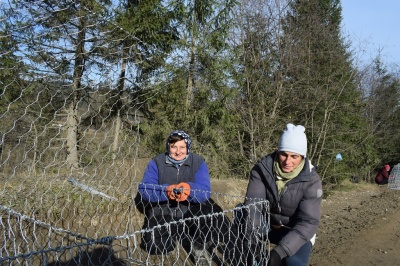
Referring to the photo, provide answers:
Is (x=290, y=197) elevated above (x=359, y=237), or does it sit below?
above

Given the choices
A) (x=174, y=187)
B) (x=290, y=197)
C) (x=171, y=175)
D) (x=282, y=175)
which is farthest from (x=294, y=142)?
(x=171, y=175)

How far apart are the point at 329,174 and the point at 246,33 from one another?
194 inches

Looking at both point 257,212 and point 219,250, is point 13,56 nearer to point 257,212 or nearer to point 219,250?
point 257,212

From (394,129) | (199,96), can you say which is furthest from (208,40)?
(394,129)

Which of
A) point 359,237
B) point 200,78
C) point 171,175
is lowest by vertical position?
point 359,237

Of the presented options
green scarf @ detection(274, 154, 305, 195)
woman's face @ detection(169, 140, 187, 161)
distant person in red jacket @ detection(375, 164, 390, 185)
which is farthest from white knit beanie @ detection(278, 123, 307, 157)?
distant person in red jacket @ detection(375, 164, 390, 185)

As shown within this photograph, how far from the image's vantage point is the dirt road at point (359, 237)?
441cm

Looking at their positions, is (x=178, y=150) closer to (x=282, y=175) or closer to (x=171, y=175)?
(x=171, y=175)

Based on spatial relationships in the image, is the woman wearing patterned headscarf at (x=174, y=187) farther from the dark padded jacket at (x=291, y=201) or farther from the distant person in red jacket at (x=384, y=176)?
the distant person in red jacket at (x=384, y=176)

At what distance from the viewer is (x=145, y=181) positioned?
128 inches

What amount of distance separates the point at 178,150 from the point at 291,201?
105 centimetres

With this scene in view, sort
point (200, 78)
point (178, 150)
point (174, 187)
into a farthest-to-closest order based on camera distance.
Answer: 1. point (200, 78)
2. point (178, 150)
3. point (174, 187)

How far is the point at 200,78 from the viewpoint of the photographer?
323 inches

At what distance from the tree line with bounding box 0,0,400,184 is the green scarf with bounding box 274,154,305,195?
1.75 meters
